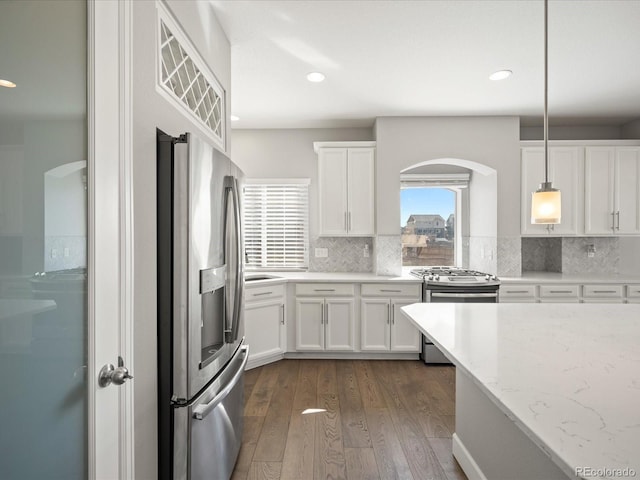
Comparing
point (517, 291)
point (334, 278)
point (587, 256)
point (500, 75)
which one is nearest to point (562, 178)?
point (587, 256)

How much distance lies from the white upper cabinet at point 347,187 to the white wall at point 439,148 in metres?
0.12

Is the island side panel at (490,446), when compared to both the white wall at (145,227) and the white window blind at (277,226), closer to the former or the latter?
the white wall at (145,227)

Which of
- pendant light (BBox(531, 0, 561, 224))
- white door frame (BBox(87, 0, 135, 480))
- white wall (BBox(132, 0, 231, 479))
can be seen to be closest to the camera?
white door frame (BBox(87, 0, 135, 480))

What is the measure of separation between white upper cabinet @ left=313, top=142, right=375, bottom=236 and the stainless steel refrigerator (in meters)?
2.63

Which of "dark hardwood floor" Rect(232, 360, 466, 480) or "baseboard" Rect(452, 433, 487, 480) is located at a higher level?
"baseboard" Rect(452, 433, 487, 480)

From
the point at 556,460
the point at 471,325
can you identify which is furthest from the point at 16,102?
the point at 471,325

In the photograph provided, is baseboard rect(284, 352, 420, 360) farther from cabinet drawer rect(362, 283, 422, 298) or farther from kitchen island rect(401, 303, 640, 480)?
kitchen island rect(401, 303, 640, 480)

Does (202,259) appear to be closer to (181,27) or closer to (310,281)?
(181,27)

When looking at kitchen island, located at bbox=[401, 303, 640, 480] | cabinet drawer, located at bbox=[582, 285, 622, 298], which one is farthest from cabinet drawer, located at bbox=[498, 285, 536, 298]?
kitchen island, located at bbox=[401, 303, 640, 480]

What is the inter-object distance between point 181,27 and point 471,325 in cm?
203

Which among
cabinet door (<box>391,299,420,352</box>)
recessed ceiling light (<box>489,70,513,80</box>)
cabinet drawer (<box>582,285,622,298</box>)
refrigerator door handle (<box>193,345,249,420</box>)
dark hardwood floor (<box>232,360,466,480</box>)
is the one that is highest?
recessed ceiling light (<box>489,70,513,80</box>)

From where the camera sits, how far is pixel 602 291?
3842 millimetres

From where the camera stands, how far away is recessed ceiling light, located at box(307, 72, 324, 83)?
312 cm

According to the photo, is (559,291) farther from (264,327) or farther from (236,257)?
(236,257)
